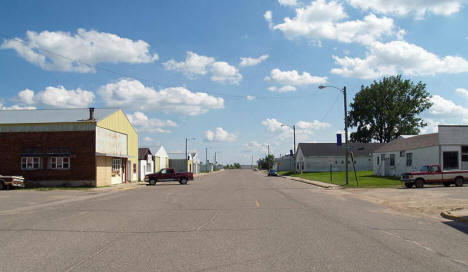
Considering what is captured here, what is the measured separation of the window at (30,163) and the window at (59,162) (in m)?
1.15

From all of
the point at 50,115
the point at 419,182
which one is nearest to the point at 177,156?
the point at 50,115

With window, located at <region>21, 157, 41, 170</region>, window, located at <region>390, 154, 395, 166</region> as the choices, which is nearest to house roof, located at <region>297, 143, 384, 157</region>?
window, located at <region>390, 154, 395, 166</region>

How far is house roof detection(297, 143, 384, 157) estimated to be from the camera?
77812 millimetres

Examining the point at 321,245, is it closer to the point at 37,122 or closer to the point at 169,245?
the point at 169,245

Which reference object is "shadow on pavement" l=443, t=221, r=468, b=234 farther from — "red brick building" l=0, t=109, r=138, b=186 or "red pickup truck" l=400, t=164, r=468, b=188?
"red brick building" l=0, t=109, r=138, b=186

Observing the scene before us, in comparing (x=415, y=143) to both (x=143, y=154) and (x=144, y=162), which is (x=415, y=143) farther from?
(x=143, y=154)

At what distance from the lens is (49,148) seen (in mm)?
35562

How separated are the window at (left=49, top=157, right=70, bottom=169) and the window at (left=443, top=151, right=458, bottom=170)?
33.9 metres

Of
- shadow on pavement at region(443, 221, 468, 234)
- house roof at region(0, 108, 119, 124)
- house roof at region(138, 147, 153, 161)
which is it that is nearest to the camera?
shadow on pavement at region(443, 221, 468, 234)

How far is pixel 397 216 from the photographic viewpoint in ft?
48.0

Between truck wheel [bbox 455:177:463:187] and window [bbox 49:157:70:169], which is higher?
window [bbox 49:157:70:169]

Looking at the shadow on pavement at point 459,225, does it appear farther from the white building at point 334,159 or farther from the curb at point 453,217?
the white building at point 334,159

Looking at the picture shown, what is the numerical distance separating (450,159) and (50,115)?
126 feet

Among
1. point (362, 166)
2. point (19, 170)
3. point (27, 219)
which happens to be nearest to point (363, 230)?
point (27, 219)
